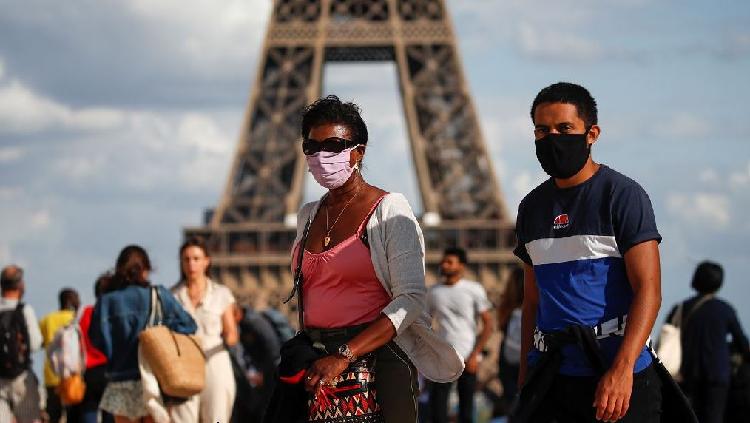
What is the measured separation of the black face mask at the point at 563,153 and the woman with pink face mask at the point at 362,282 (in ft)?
1.95

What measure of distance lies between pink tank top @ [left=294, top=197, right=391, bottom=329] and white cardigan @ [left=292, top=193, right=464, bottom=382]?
47 millimetres

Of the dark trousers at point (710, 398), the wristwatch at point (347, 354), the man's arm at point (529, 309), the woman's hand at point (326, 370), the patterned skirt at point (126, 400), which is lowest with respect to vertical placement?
the dark trousers at point (710, 398)

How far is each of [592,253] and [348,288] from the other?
945mm

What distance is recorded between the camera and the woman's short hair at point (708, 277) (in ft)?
36.8

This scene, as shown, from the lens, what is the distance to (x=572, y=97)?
19.3 ft

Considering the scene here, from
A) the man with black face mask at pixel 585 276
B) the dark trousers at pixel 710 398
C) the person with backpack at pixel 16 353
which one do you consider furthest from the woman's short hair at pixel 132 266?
the man with black face mask at pixel 585 276

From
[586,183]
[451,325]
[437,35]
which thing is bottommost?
[451,325]

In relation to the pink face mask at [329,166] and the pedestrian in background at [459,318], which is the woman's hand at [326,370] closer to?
the pink face mask at [329,166]

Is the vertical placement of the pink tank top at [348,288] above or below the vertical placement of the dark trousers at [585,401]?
above

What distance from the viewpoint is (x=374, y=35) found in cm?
5162

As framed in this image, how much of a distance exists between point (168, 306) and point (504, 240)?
131ft

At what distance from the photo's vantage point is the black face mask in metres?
5.74

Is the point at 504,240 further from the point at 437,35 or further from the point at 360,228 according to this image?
the point at 360,228

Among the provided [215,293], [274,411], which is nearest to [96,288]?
[215,293]
